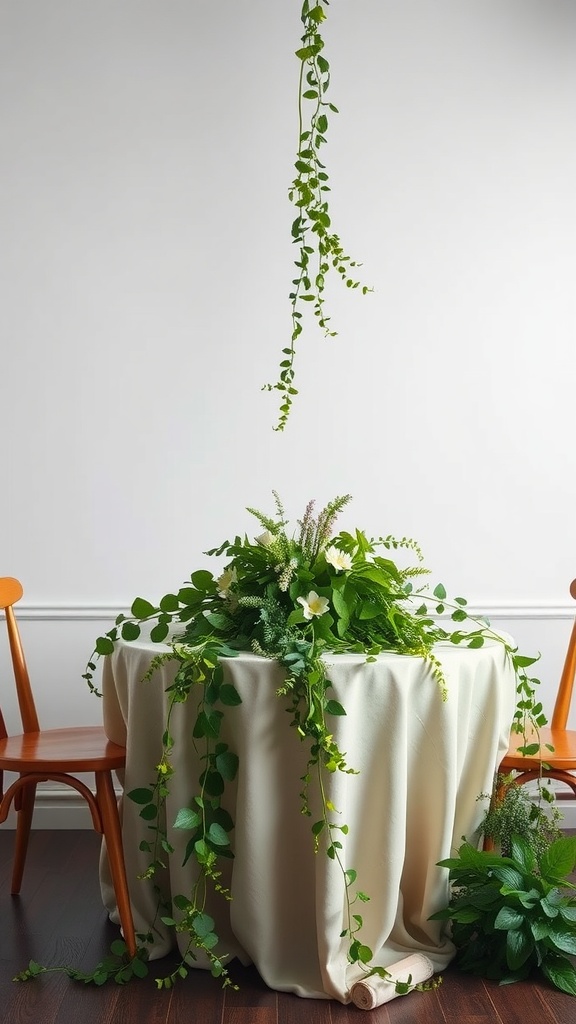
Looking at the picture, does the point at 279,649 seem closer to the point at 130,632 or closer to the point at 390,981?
the point at 130,632

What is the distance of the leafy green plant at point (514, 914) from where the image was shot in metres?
2.12

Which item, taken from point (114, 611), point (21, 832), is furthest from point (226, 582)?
point (114, 611)

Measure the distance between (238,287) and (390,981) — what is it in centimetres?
227

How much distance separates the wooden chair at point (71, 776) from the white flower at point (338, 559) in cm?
73

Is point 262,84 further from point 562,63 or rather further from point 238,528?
point 238,528

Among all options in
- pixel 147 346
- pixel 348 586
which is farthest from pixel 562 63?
pixel 348 586

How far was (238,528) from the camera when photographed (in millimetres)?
3357

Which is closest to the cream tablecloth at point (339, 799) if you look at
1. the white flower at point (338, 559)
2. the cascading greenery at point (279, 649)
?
the cascading greenery at point (279, 649)

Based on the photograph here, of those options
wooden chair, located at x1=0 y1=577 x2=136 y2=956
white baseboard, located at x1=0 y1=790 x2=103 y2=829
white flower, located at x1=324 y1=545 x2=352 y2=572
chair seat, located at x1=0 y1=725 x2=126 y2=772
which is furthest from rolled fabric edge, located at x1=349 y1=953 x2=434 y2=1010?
white baseboard, located at x1=0 y1=790 x2=103 y2=829

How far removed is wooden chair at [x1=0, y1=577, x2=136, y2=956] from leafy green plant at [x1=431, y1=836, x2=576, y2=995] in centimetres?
74

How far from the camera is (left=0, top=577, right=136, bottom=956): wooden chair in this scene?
222 centimetres

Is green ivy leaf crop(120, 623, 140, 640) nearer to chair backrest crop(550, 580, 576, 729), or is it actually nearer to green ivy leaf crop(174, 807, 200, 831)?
green ivy leaf crop(174, 807, 200, 831)

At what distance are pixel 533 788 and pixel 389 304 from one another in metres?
1.80

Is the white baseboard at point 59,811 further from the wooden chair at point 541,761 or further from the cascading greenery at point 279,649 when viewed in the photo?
the wooden chair at point 541,761
